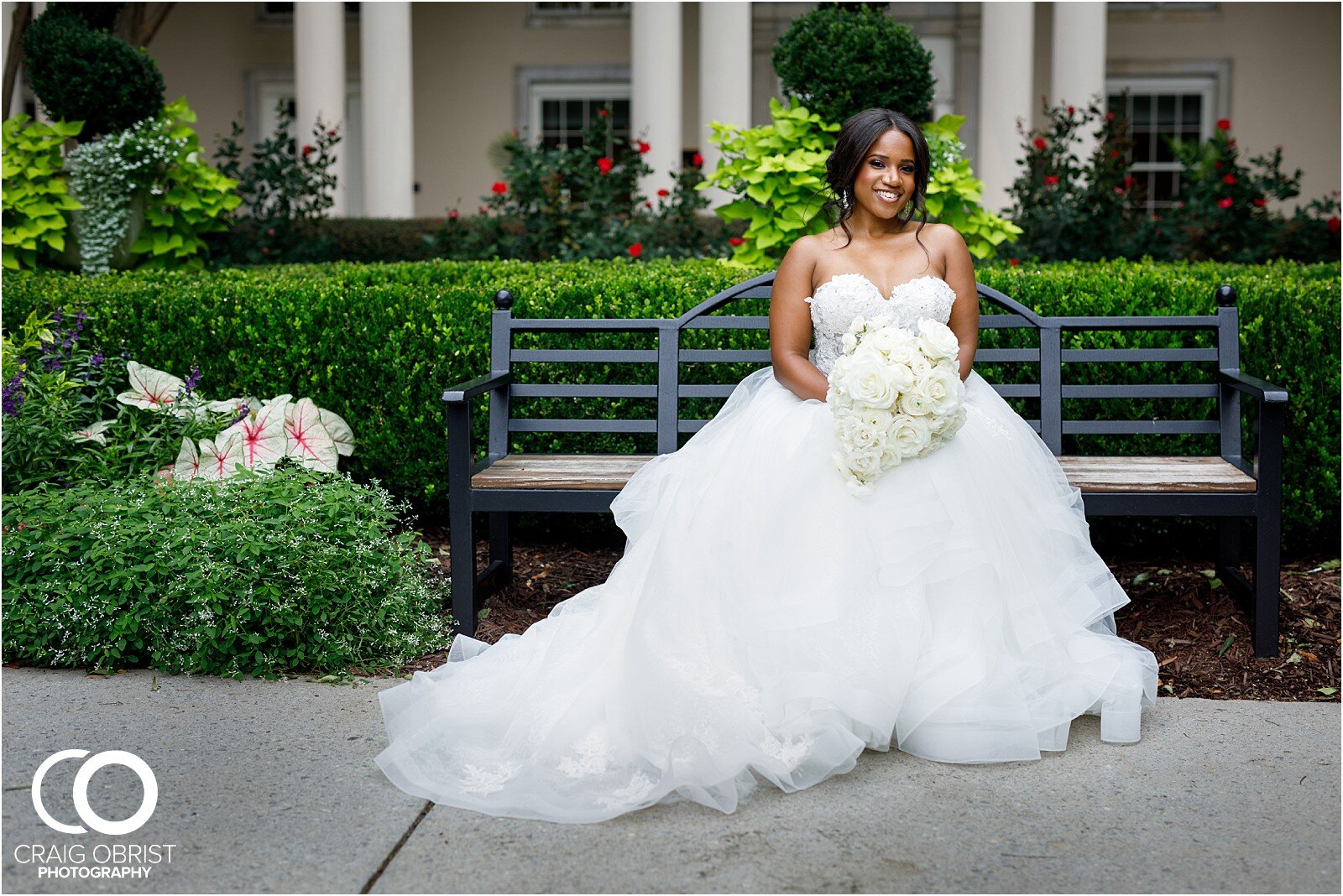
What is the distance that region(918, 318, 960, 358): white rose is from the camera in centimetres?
339

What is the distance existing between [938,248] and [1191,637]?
5.23ft

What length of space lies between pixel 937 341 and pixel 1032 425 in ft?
4.12

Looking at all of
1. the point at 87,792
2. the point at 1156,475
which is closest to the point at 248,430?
the point at 87,792

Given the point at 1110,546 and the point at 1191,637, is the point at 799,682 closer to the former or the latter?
the point at 1191,637

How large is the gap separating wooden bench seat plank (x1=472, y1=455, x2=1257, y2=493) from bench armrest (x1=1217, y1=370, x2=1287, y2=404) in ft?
0.88

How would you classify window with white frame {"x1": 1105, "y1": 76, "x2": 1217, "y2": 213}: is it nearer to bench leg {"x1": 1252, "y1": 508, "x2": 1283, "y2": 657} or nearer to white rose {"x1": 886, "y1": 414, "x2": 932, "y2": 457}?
bench leg {"x1": 1252, "y1": 508, "x2": 1283, "y2": 657}

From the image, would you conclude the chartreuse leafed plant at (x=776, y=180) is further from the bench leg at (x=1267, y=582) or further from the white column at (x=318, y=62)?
the white column at (x=318, y=62)

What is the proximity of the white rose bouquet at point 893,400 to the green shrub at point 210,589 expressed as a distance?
1606mm

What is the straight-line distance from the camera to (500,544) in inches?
182

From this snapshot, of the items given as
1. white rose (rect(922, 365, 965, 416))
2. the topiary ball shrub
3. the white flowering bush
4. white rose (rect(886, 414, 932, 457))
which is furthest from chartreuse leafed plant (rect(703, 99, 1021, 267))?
the topiary ball shrub

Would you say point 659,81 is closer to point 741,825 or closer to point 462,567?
point 462,567

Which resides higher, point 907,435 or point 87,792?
point 907,435

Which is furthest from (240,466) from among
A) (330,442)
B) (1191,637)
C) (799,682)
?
(1191,637)

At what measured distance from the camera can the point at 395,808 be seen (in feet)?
9.43
